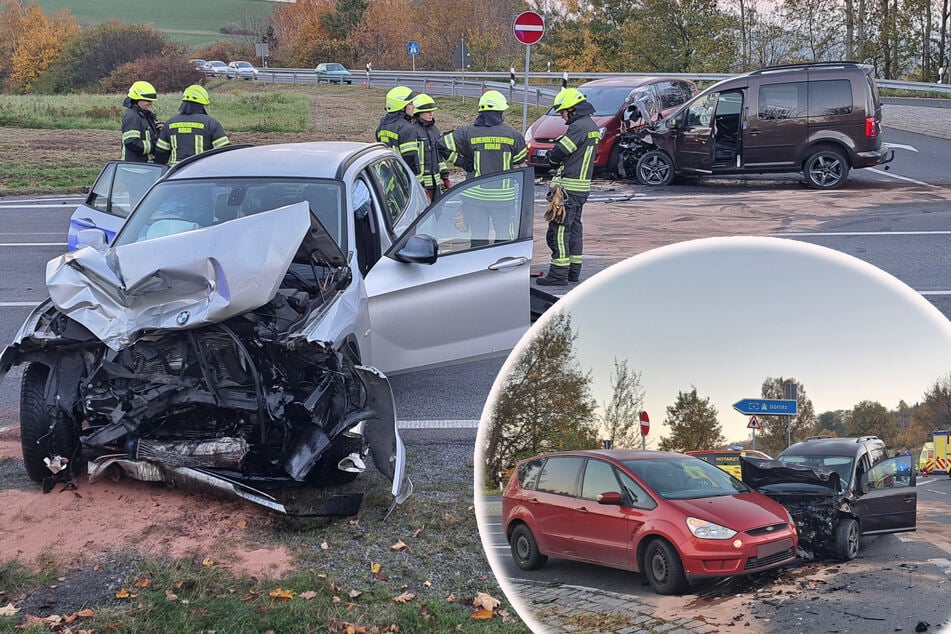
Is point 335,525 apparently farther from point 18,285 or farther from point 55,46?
point 55,46

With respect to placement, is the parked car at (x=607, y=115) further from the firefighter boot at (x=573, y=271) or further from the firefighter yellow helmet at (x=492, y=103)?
the firefighter boot at (x=573, y=271)

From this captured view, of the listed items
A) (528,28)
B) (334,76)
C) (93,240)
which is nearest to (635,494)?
(93,240)

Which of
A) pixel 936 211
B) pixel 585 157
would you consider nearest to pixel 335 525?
pixel 585 157

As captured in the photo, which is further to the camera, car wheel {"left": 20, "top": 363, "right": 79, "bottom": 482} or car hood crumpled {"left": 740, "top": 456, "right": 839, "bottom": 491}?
car wheel {"left": 20, "top": 363, "right": 79, "bottom": 482}

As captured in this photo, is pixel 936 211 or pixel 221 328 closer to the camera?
pixel 221 328

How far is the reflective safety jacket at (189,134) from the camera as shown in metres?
10.7

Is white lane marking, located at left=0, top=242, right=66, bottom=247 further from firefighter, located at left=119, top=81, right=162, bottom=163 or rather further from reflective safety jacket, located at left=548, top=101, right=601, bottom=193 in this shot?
reflective safety jacket, located at left=548, top=101, right=601, bottom=193

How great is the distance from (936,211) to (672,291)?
14.1 m

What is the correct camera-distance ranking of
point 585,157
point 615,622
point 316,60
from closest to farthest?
point 615,622
point 585,157
point 316,60

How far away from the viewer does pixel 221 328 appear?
4.89 m

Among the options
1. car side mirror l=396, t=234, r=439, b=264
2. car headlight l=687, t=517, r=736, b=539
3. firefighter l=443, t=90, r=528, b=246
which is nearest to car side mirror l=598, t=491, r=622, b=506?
car headlight l=687, t=517, r=736, b=539

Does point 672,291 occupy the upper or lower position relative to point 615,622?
upper

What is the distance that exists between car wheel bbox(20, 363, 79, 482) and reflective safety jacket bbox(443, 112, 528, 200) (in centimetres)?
593

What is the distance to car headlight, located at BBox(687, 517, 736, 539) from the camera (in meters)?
1.05
